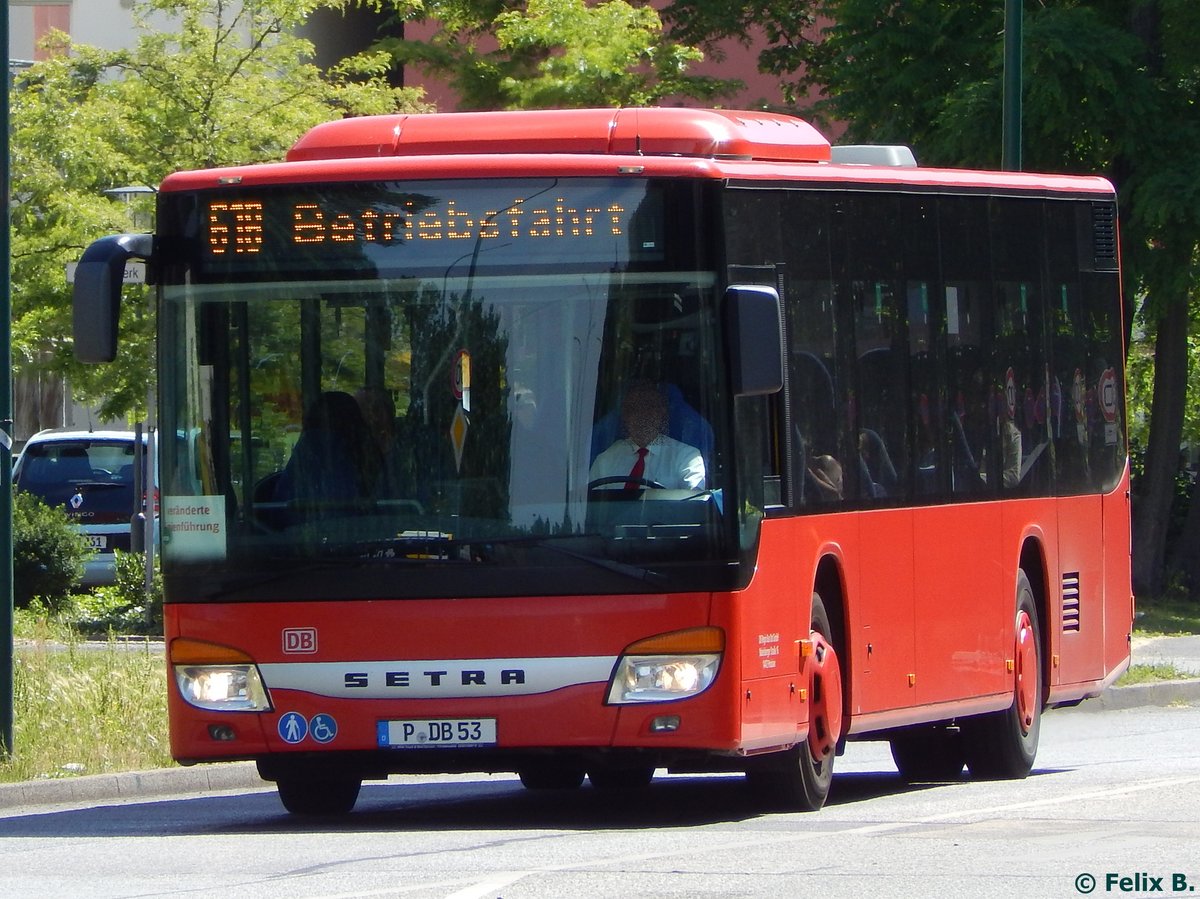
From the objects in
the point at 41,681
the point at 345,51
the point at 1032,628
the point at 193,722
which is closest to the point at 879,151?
the point at 1032,628

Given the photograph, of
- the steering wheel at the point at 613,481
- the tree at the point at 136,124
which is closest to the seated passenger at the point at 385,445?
the steering wheel at the point at 613,481

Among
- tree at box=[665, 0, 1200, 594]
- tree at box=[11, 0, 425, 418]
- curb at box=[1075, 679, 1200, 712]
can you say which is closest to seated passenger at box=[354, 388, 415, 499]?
curb at box=[1075, 679, 1200, 712]

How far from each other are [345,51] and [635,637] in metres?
41.5

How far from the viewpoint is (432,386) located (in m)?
9.91

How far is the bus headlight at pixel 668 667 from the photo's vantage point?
9.73 meters

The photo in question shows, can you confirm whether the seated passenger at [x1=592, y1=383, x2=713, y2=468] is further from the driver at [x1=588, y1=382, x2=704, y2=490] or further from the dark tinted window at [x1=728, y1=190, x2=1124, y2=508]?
the dark tinted window at [x1=728, y1=190, x2=1124, y2=508]

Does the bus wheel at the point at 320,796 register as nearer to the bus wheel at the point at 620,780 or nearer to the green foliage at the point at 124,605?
the bus wheel at the point at 620,780

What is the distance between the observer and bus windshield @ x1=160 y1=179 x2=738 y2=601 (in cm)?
977

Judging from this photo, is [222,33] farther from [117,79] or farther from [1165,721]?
[1165,721]

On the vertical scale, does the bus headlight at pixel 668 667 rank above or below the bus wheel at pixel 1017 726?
above

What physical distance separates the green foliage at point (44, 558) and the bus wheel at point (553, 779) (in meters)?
A: 12.4

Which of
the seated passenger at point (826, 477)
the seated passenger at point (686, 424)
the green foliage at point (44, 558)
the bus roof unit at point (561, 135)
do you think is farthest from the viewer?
the green foliage at point (44, 558)

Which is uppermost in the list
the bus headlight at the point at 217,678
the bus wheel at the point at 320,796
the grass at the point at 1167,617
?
the bus headlight at the point at 217,678

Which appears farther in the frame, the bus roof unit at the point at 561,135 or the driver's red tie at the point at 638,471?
the bus roof unit at the point at 561,135
